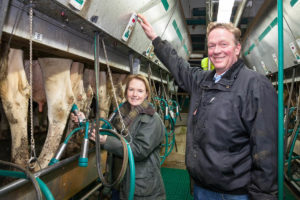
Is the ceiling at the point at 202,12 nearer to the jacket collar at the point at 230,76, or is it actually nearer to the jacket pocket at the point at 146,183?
the jacket collar at the point at 230,76

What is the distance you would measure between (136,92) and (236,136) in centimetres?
84

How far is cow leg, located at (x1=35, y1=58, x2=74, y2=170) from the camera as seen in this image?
1818 millimetres

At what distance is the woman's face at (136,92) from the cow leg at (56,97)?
0.66 metres

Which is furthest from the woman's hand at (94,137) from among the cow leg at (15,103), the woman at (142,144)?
the cow leg at (15,103)

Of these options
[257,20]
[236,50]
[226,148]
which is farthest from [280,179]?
[257,20]

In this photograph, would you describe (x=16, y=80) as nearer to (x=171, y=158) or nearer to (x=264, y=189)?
(x=264, y=189)

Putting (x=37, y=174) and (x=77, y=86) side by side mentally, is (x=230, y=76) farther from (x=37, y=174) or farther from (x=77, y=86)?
(x=77, y=86)

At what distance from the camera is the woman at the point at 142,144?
55.0 inches

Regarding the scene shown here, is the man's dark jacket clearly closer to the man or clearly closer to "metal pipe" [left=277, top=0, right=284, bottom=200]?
the man

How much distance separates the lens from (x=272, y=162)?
37.6 inches

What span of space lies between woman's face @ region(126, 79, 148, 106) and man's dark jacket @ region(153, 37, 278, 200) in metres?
0.55

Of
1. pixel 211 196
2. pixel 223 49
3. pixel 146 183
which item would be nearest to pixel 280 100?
pixel 223 49

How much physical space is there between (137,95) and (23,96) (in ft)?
2.82

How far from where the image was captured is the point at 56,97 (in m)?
1.86
